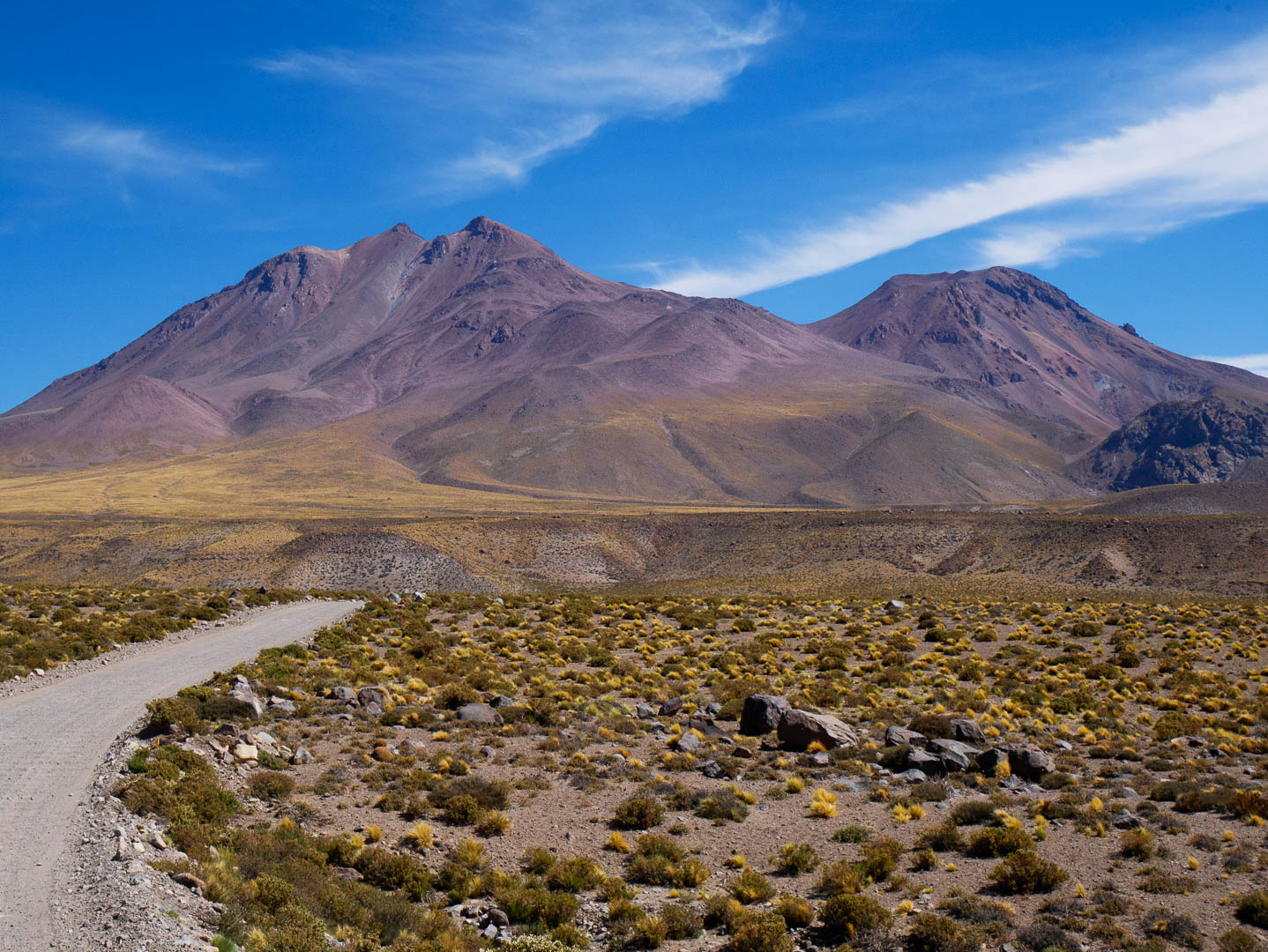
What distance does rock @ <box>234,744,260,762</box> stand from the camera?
51.2ft

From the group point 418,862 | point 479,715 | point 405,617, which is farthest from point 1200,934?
point 405,617

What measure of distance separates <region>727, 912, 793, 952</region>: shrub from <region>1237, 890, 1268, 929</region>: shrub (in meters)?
5.86

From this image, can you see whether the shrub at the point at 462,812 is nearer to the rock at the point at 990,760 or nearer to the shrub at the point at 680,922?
the shrub at the point at 680,922

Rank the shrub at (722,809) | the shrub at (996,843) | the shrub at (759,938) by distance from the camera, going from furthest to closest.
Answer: the shrub at (722,809), the shrub at (996,843), the shrub at (759,938)

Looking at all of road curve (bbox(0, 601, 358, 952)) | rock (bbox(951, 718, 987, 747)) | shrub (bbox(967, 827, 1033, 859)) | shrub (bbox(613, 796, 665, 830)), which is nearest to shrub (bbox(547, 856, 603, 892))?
shrub (bbox(613, 796, 665, 830))

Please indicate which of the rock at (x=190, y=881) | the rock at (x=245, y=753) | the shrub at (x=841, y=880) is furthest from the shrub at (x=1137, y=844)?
the rock at (x=245, y=753)

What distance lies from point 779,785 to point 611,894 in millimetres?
5737

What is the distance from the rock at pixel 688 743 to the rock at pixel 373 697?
7082 mm

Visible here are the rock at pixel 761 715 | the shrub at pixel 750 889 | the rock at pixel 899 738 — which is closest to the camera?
the shrub at pixel 750 889

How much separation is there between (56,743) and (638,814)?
10.0m

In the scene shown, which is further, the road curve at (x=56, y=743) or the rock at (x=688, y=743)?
the rock at (x=688, y=743)

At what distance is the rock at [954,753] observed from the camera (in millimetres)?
16938

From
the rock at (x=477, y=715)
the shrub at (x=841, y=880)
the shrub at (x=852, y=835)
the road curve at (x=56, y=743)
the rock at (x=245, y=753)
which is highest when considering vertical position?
the road curve at (x=56, y=743)

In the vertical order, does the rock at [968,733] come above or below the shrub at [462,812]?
below
